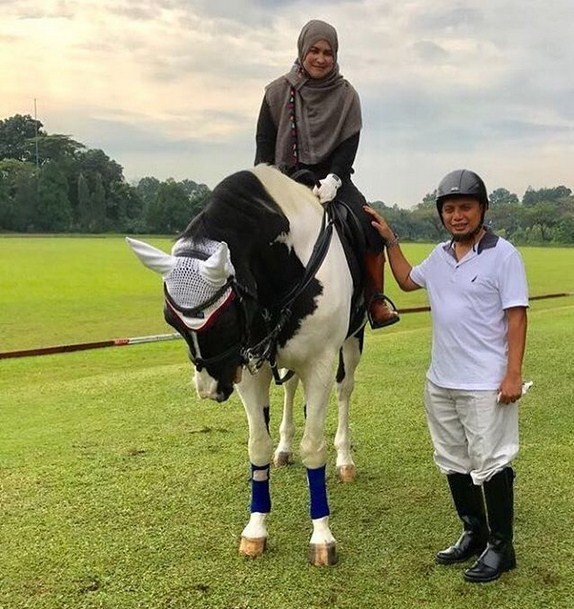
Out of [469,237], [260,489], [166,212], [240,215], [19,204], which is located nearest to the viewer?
[240,215]

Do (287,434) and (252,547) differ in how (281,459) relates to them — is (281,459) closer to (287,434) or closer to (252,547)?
(287,434)

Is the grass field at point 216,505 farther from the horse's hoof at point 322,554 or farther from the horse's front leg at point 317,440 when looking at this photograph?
the horse's front leg at point 317,440

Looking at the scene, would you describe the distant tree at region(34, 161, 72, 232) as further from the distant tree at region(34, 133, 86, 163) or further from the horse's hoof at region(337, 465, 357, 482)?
the horse's hoof at region(337, 465, 357, 482)

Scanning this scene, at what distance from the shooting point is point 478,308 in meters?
3.04

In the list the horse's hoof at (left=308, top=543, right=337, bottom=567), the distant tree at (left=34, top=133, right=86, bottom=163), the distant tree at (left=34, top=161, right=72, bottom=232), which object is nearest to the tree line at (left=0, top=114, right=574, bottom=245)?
the distant tree at (left=34, top=161, right=72, bottom=232)

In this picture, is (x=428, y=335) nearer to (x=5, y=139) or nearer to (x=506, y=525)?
(x=506, y=525)

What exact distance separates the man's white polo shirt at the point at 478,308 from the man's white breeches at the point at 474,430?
0.08 meters

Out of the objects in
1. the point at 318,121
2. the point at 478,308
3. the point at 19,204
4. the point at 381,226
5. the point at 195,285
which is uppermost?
the point at 19,204

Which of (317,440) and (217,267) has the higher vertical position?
(217,267)

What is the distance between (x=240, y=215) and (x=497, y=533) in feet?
6.27

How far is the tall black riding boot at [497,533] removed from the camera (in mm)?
3084

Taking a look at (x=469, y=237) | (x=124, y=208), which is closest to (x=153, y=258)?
(x=469, y=237)

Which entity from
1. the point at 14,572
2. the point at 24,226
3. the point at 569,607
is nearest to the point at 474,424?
the point at 569,607

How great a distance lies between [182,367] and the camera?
25.4ft
